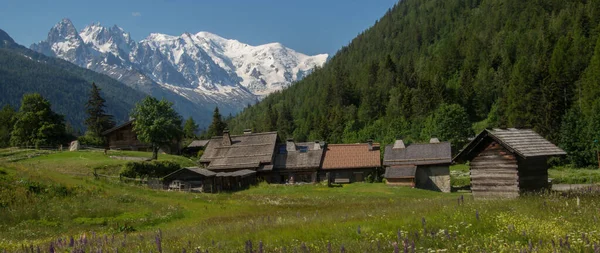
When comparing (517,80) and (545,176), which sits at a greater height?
(517,80)

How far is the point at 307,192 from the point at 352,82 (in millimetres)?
137785

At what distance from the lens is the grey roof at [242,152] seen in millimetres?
68875

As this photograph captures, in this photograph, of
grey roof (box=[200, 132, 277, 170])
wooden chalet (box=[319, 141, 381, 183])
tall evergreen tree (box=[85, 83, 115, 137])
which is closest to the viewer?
wooden chalet (box=[319, 141, 381, 183])

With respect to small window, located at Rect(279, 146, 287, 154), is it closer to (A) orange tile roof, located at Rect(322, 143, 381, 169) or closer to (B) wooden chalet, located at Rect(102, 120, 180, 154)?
(A) orange tile roof, located at Rect(322, 143, 381, 169)

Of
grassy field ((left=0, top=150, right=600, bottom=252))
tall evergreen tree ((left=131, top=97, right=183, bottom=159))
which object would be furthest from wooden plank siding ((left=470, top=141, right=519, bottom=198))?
tall evergreen tree ((left=131, top=97, right=183, bottom=159))

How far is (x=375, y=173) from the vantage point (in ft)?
218

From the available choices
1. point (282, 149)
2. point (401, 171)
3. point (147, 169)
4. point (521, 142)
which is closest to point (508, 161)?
point (521, 142)

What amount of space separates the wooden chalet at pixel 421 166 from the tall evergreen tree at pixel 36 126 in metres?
58.3

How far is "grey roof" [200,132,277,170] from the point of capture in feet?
226

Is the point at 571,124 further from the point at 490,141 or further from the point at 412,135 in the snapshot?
the point at 490,141

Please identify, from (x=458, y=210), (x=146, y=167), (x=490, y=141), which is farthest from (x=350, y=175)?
(x=458, y=210)

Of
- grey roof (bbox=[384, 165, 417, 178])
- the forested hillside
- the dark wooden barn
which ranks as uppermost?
the forested hillside

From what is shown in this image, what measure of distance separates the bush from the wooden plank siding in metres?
38.6

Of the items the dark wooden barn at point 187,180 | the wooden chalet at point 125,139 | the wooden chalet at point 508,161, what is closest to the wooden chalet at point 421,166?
the dark wooden barn at point 187,180
